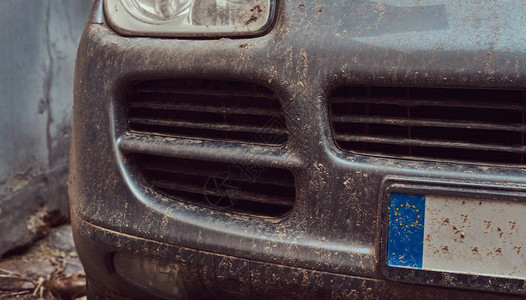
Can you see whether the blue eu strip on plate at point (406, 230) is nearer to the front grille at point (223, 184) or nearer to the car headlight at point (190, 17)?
the front grille at point (223, 184)

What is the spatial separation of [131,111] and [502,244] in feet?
2.81

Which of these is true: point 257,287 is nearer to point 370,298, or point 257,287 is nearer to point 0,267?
Answer: point 370,298

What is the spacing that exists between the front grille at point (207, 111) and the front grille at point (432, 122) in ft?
0.48

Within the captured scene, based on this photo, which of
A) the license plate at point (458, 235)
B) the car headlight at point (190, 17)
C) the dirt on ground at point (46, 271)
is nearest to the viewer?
the license plate at point (458, 235)

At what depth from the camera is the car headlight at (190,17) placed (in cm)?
122

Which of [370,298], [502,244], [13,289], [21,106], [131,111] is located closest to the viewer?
[502,244]

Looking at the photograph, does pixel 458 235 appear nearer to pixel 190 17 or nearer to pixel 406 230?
pixel 406 230

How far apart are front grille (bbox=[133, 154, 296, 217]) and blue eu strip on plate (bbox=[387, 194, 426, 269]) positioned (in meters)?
0.23

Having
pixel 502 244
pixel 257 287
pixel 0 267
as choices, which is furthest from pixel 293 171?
pixel 0 267

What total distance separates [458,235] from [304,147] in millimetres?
344

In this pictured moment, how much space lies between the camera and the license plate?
1064 mm

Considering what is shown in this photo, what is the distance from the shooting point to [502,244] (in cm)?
107

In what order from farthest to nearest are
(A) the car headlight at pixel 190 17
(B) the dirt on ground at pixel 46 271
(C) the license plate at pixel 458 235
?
1. (B) the dirt on ground at pixel 46 271
2. (A) the car headlight at pixel 190 17
3. (C) the license plate at pixel 458 235

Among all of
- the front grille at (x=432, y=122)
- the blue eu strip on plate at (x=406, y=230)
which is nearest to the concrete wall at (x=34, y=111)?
the front grille at (x=432, y=122)
